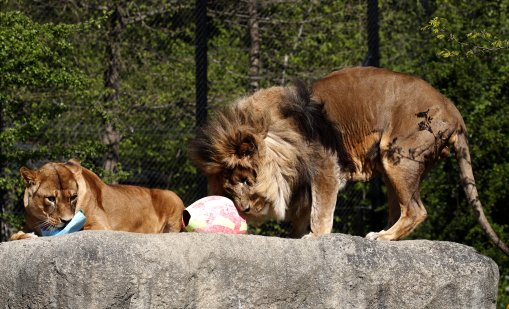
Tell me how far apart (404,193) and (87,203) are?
79.4 inches

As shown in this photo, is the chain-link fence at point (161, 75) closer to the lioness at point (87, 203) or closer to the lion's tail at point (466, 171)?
the lioness at point (87, 203)

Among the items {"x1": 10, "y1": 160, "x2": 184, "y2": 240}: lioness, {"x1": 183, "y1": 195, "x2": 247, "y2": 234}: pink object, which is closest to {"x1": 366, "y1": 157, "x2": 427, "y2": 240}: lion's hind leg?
{"x1": 183, "y1": 195, "x2": 247, "y2": 234}: pink object

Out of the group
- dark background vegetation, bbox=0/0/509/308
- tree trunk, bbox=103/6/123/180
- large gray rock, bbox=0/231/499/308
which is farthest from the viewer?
tree trunk, bbox=103/6/123/180

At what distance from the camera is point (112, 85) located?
8.87 metres

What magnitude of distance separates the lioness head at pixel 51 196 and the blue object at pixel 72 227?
0.03 meters

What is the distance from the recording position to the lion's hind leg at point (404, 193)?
5.94m

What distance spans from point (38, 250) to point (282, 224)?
4888mm

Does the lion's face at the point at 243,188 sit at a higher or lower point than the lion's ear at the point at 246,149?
lower

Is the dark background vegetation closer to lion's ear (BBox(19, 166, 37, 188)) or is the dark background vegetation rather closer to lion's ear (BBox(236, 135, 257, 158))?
lion's ear (BBox(19, 166, 37, 188))

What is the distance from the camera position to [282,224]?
9062mm

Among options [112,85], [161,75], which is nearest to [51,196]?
[112,85]

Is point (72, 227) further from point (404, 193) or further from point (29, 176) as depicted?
point (404, 193)

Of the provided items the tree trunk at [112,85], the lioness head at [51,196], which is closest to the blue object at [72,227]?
the lioness head at [51,196]

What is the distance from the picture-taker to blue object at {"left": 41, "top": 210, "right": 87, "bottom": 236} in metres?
5.61
